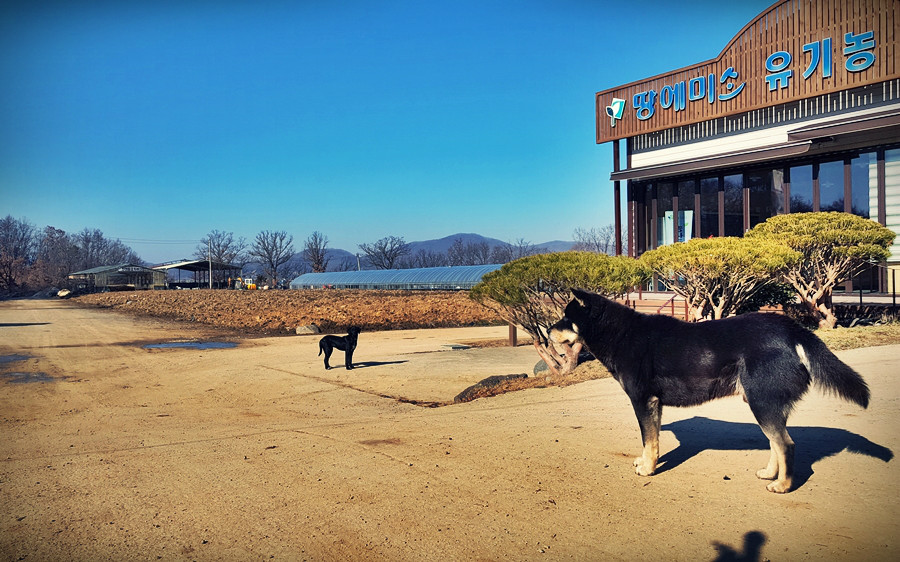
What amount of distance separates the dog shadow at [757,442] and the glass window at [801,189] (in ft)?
56.3

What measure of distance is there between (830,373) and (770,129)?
20.0 metres

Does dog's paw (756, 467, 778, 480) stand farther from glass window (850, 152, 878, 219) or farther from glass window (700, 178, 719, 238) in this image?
glass window (700, 178, 719, 238)

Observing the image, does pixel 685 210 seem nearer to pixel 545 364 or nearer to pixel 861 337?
pixel 861 337

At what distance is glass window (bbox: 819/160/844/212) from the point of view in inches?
818

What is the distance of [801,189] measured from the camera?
71.4 ft

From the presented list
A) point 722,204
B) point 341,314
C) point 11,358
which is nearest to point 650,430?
point 11,358

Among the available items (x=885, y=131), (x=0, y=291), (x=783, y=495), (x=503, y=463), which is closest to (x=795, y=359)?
(x=783, y=495)

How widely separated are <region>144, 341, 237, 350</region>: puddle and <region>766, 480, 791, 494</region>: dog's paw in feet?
64.2

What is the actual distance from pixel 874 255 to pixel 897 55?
8.20 metres

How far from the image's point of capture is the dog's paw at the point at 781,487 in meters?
5.07

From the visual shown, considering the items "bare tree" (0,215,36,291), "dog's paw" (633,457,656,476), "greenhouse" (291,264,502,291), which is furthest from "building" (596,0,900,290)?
"bare tree" (0,215,36,291)

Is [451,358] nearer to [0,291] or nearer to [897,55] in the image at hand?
[897,55]

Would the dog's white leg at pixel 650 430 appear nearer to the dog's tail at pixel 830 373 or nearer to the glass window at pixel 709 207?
the dog's tail at pixel 830 373

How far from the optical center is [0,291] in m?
92.2
